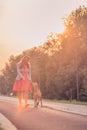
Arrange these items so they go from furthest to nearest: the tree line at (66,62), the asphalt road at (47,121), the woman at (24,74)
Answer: the tree line at (66,62)
the asphalt road at (47,121)
the woman at (24,74)

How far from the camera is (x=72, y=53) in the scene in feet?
287

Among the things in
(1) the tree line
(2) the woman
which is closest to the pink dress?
(2) the woman

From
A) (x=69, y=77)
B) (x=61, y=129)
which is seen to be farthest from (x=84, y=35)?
(x=61, y=129)

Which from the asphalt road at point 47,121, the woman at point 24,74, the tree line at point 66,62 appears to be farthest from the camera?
the tree line at point 66,62

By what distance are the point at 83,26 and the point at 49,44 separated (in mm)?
20712

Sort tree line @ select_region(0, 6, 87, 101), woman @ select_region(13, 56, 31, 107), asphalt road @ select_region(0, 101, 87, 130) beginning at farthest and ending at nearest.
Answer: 1. tree line @ select_region(0, 6, 87, 101)
2. asphalt road @ select_region(0, 101, 87, 130)
3. woman @ select_region(13, 56, 31, 107)

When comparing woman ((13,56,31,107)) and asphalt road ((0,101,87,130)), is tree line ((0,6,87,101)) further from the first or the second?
woman ((13,56,31,107))

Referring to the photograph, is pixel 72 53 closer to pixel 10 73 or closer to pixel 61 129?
pixel 10 73

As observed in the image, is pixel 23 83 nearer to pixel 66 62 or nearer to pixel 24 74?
pixel 24 74

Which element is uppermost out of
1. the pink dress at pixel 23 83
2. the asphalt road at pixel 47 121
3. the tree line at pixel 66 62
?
the tree line at pixel 66 62

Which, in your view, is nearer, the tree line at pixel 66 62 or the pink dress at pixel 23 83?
the pink dress at pixel 23 83

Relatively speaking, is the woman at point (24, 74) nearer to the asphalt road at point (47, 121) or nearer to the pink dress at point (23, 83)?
the pink dress at point (23, 83)

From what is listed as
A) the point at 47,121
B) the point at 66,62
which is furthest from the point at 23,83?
the point at 66,62

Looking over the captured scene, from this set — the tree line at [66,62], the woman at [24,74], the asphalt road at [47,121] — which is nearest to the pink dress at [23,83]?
the woman at [24,74]
